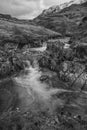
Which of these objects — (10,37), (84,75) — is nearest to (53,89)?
(84,75)

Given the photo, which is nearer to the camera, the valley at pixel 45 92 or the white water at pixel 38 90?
the valley at pixel 45 92

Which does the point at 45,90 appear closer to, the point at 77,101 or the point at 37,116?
the point at 77,101

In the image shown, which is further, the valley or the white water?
the white water

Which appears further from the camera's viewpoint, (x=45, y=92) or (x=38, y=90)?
(x=38, y=90)

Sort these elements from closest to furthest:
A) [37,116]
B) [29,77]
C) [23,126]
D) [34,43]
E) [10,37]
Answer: [23,126]
[37,116]
[29,77]
[10,37]
[34,43]

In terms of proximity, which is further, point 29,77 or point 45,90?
point 29,77

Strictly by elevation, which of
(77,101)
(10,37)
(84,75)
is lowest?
(77,101)

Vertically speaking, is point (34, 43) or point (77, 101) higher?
point (34, 43)

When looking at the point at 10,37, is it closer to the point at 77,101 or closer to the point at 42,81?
the point at 42,81

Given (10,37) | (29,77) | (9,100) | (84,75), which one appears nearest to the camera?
(9,100)

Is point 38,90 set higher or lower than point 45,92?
higher
